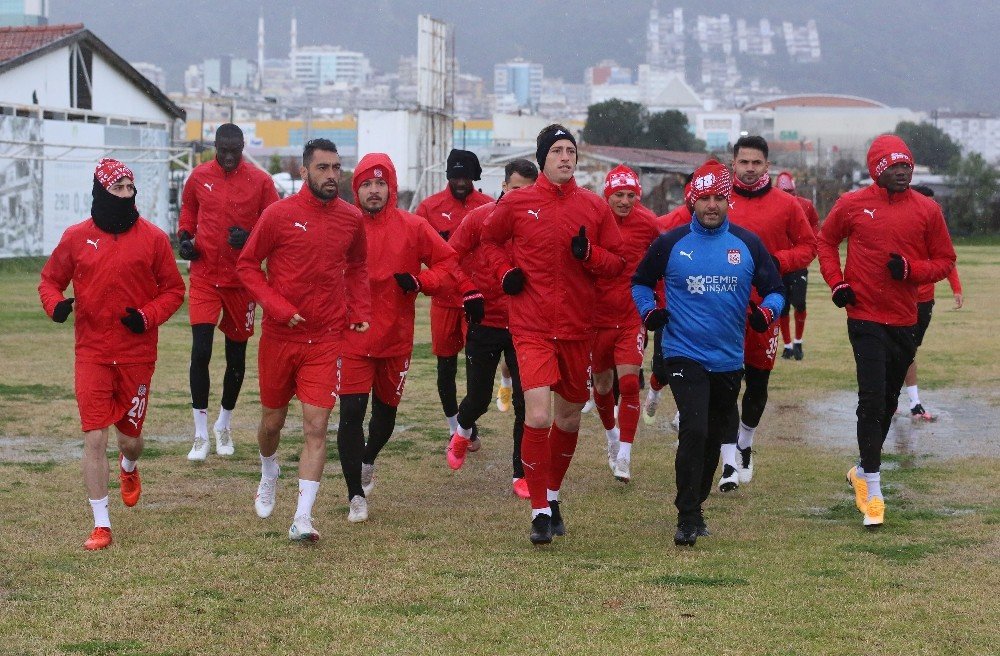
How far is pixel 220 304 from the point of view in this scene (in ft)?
35.1

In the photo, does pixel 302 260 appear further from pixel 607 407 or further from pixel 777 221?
pixel 777 221

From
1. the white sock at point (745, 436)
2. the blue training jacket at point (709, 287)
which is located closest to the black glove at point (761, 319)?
the blue training jacket at point (709, 287)

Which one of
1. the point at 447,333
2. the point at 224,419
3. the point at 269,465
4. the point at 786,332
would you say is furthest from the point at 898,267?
the point at 786,332

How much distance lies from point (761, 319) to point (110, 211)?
3.71 metres

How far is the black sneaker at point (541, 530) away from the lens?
7805 mm

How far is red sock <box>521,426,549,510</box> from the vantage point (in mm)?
→ 7984

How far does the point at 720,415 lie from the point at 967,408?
6.87 m

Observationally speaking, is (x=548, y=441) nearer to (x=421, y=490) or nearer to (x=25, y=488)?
(x=421, y=490)

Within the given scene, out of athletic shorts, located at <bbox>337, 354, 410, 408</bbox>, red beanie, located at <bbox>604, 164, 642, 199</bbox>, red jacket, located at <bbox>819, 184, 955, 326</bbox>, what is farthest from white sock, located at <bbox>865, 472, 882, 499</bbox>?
athletic shorts, located at <bbox>337, 354, 410, 408</bbox>

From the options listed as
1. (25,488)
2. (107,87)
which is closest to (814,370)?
(25,488)

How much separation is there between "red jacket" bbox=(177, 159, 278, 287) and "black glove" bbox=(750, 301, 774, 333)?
4.21 meters

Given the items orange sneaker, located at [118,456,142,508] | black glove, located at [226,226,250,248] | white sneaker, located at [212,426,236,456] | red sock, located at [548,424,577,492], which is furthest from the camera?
white sneaker, located at [212,426,236,456]

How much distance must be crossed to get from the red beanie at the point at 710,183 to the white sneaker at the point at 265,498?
304 centimetres

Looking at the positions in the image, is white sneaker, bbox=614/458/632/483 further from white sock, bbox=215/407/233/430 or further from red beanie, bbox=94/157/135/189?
red beanie, bbox=94/157/135/189
